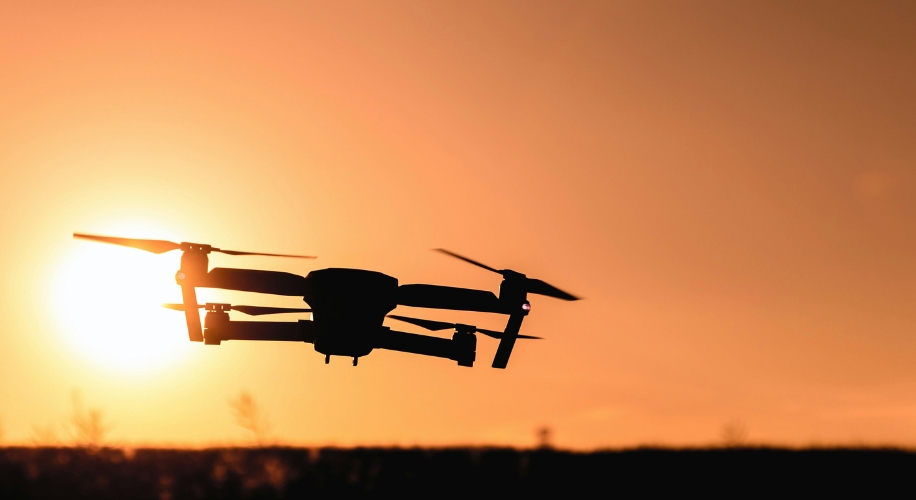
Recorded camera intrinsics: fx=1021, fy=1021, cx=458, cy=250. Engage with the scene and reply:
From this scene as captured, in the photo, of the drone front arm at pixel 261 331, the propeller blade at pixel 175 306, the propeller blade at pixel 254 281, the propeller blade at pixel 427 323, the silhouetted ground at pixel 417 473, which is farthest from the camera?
the propeller blade at pixel 427 323

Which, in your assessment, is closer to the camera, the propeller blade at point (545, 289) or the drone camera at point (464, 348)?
the propeller blade at point (545, 289)

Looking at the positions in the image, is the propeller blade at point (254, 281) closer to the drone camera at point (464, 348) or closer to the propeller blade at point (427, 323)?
the propeller blade at point (427, 323)

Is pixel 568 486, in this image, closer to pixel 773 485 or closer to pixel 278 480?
pixel 773 485

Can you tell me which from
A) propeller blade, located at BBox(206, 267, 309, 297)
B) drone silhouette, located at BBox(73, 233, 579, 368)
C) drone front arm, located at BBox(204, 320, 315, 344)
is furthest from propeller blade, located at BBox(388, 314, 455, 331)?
propeller blade, located at BBox(206, 267, 309, 297)

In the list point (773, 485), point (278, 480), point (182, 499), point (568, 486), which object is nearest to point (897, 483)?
point (773, 485)

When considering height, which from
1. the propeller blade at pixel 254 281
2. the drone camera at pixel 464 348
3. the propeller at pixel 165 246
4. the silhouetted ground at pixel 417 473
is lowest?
the silhouetted ground at pixel 417 473

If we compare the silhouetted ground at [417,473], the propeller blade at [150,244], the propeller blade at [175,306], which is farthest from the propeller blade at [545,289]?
the propeller blade at [150,244]
